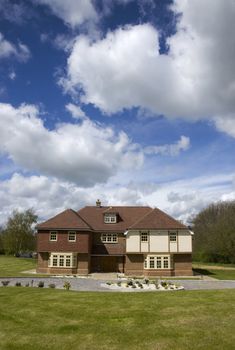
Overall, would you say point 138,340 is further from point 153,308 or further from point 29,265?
point 29,265

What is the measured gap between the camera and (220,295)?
2002cm

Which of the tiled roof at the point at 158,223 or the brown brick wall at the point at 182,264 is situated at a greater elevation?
the tiled roof at the point at 158,223

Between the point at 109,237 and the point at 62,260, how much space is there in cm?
695

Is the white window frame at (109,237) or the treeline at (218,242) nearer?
the white window frame at (109,237)

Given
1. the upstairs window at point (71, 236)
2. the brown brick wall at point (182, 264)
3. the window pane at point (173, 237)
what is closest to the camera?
the brown brick wall at point (182, 264)

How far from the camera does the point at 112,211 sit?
2092 inches

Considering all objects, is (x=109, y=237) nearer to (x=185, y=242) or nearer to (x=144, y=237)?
(x=144, y=237)

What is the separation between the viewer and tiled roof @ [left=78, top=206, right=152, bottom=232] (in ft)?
168

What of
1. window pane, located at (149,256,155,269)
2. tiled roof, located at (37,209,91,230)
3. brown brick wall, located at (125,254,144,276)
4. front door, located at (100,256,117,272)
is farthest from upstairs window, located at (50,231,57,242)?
window pane, located at (149,256,155,269)

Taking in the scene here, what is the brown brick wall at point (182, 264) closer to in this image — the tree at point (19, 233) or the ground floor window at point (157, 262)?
the ground floor window at point (157, 262)

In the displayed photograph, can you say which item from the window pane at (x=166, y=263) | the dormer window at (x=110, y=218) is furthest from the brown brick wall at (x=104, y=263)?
the window pane at (x=166, y=263)

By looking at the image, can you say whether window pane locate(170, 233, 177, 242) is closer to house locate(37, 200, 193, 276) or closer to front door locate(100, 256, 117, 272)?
house locate(37, 200, 193, 276)

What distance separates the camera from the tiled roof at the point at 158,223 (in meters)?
47.3

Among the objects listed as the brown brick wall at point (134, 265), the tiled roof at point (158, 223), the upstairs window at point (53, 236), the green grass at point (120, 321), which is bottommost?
the green grass at point (120, 321)
